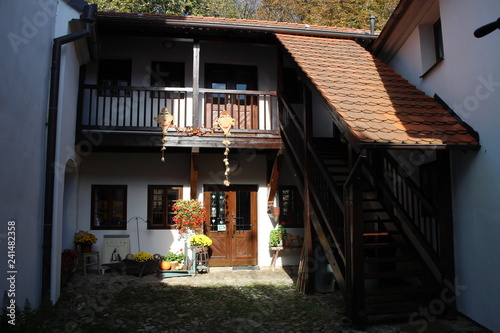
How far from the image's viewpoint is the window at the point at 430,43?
6645 millimetres

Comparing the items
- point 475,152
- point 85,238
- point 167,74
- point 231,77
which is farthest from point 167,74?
point 475,152

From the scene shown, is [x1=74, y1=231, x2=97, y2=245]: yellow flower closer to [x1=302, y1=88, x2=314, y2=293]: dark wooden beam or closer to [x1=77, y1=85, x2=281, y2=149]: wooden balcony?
[x1=77, y1=85, x2=281, y2=149]: wooden balcony

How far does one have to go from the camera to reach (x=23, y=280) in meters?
4.67

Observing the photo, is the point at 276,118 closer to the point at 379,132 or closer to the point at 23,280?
the point at 379,132

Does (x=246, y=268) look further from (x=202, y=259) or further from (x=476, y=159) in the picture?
(x=476, y=159)

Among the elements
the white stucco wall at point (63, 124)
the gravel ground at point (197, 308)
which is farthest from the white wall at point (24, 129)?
the gravel ground at point (197, 308)

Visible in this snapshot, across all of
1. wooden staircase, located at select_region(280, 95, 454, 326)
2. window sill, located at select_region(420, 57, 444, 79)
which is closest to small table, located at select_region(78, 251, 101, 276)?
wooden staircase, located at select_region(280, 95, 454, 326)

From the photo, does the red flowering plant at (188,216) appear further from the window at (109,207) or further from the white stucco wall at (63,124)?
the white stucco wall at (63,124)

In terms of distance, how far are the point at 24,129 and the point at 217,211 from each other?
5557 millimetres

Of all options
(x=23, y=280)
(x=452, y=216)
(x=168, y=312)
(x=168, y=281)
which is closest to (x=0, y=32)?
(x=23, y=280)

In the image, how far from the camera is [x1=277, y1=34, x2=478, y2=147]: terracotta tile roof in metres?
4.93

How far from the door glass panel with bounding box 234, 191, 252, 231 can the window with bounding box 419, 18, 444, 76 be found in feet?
16.8

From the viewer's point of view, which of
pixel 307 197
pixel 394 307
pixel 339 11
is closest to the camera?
pixel 394 307

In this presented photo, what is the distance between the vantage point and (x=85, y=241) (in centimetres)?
828
